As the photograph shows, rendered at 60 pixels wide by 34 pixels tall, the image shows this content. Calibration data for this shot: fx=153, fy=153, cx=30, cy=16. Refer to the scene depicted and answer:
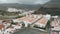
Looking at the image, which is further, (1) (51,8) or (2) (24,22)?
(1) (51,8)

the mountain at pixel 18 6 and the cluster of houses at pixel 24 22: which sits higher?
the mountain at pixel 18 6

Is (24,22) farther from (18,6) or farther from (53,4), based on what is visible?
(53,4)

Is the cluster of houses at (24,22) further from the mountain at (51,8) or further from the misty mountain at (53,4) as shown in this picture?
the misty mountain at (53,4)

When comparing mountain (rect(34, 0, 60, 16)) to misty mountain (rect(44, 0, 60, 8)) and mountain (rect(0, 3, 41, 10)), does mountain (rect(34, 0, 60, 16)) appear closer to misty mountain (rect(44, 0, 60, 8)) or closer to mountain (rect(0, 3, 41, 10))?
Answer: misty mountain (rect(44, 0, 60, 8))

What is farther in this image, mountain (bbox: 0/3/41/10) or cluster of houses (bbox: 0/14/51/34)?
mountain (bbox: 0/3/41/10)

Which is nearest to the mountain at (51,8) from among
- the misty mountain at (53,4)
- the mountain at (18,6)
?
the misty mountain at (53,4)

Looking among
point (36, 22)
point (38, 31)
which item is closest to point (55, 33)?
point (38, 31)

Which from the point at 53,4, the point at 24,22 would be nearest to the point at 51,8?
the point at 53,4

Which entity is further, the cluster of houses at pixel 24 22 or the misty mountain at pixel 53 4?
the misty mountain at pixel 53 4

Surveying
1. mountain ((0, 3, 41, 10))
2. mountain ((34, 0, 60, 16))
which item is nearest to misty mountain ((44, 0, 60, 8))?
mountain ((34, 0, 60, 16))

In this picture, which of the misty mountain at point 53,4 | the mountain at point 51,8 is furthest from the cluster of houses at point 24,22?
the misty mountain at point 53,4

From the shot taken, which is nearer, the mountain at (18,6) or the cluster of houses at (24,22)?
the cluster of houses at (24,22)
